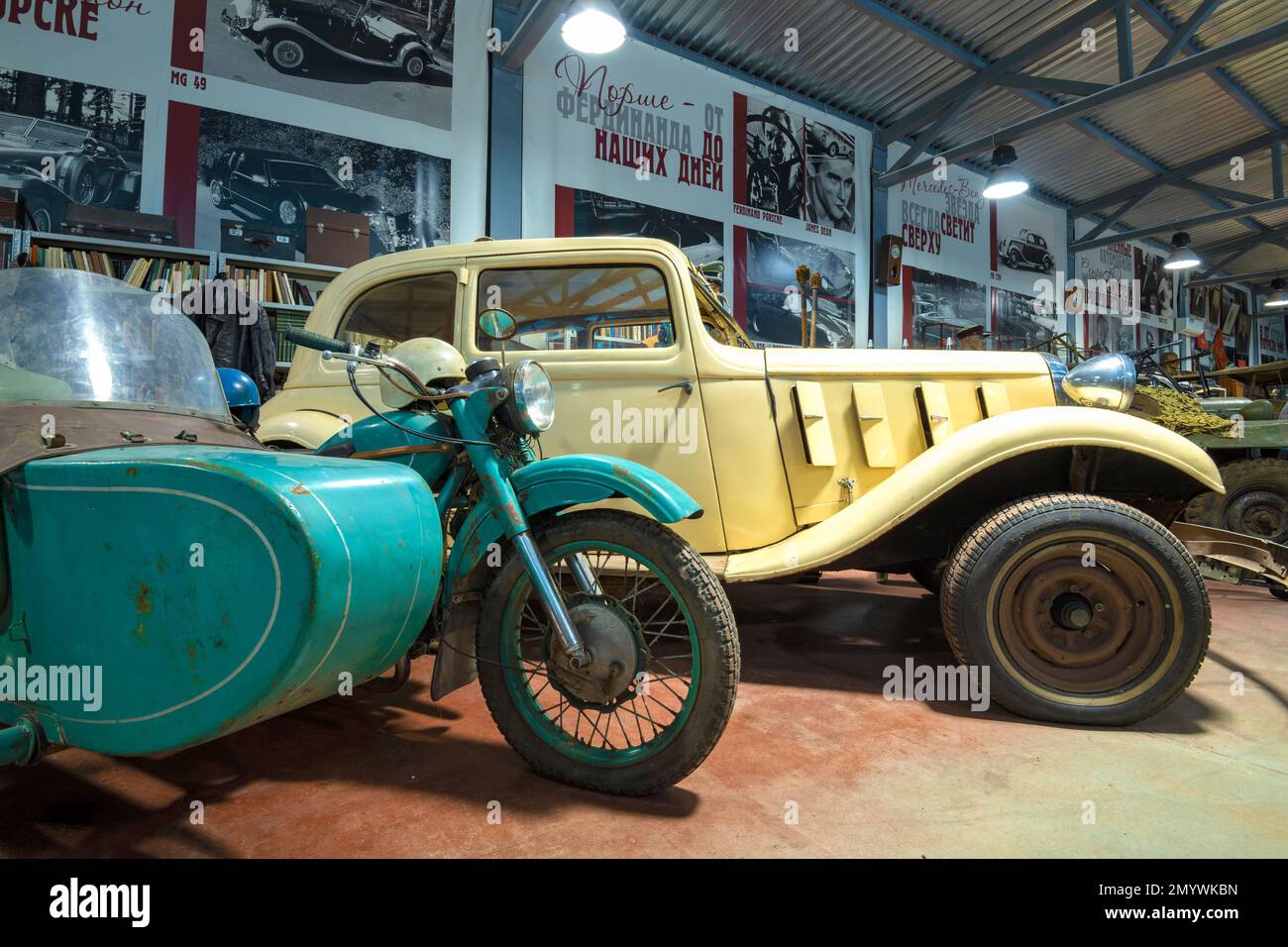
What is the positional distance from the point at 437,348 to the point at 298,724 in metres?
1.33

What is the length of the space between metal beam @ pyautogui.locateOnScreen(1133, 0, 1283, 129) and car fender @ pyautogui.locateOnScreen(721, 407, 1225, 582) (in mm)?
7717

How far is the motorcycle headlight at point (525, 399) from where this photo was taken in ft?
6.02

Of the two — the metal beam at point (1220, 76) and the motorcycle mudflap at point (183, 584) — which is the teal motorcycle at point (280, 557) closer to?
the motorcycle mudflap at point (183, 584)

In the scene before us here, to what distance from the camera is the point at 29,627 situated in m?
1.41

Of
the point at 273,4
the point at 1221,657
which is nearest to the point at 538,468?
the point at 1221,657

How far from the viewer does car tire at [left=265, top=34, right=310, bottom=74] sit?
209 inches

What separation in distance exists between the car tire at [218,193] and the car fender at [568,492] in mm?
4809

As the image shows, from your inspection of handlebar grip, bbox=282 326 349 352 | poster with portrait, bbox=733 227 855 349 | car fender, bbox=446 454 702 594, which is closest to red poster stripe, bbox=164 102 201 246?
handlebar grip, bbox=282 326 349 352

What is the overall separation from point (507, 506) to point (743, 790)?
0.98 metres

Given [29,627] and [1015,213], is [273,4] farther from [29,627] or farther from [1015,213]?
[1015,213]

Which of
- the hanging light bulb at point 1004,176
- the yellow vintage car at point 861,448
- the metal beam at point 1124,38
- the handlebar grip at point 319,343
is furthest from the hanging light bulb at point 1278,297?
the handlebar grip at point 319,343

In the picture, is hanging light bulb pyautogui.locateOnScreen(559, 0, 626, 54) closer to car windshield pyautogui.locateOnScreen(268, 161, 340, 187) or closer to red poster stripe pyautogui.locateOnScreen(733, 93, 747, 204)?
car windshield pyautogui.locateOnScreen(268, 161, 340, 187)

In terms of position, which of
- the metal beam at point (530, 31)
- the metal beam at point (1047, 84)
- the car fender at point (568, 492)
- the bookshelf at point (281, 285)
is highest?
the metal beam at point (1047, 84)

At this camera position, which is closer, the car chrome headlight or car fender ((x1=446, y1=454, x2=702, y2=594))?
car fender ((x1=446, y1=454, x2=702, y2=594))
